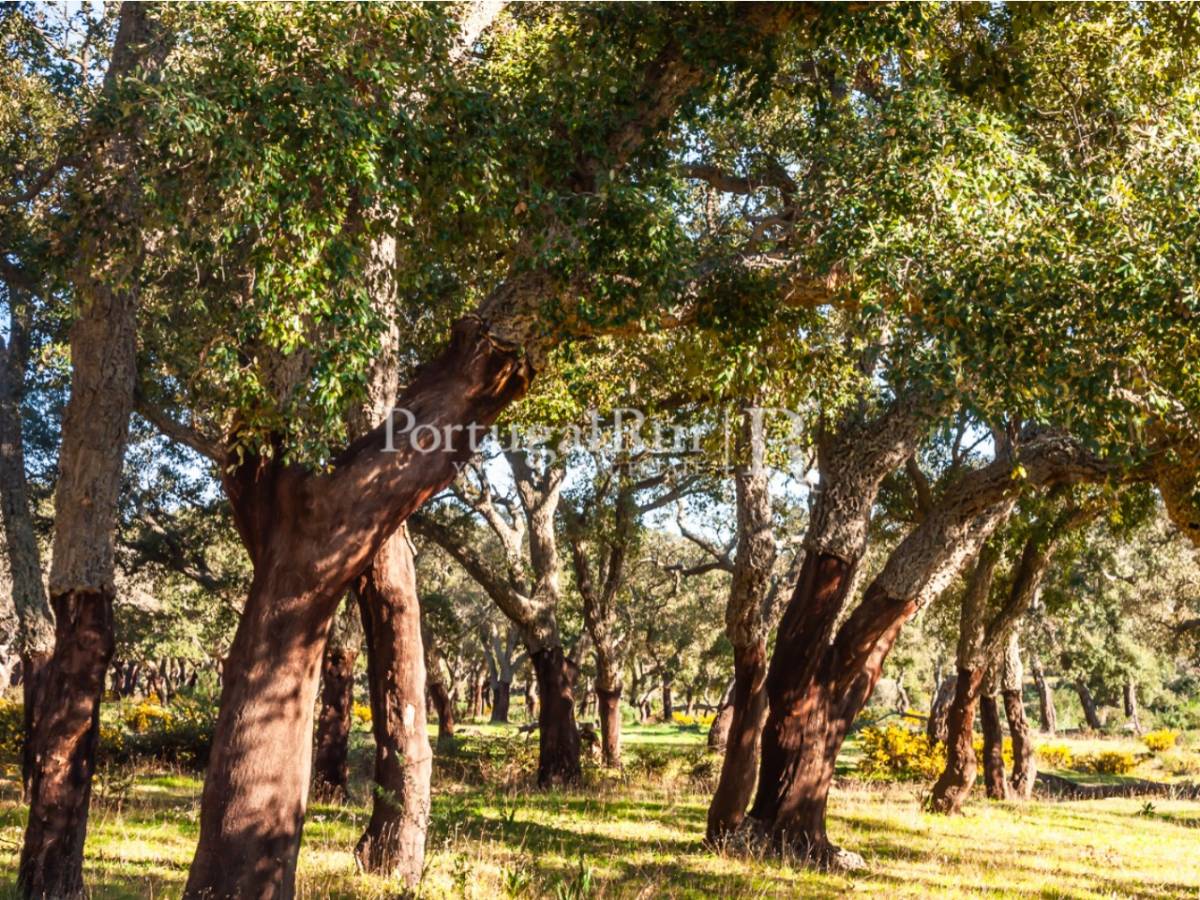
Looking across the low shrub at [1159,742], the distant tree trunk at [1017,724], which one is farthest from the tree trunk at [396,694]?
the low shrub at [1159,742]

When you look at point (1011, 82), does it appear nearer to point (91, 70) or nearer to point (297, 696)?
point (297, 696)

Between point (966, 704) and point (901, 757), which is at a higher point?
point (966, 704)

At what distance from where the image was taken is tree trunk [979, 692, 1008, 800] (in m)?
20.7

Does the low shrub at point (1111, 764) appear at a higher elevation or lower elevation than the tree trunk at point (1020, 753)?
lower

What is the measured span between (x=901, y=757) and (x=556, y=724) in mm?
8630

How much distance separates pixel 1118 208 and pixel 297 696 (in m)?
6.44

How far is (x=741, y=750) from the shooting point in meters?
13.2

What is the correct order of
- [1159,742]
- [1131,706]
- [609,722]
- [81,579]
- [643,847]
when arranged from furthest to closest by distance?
[1131,706], [1159,742], [609,722], [643,847], [81,579]

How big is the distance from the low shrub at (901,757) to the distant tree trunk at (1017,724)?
185cm

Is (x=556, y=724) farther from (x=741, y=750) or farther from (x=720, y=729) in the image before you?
(x=720, y=729)

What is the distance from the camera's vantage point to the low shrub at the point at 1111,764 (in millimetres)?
30812

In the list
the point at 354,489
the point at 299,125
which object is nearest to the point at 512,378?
the point at 354,489

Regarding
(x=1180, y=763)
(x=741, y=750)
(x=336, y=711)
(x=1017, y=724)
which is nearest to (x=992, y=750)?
(x=1017, y=724)

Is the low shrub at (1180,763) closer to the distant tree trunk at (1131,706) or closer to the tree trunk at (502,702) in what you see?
the distant tree trunk at (1131,706)
